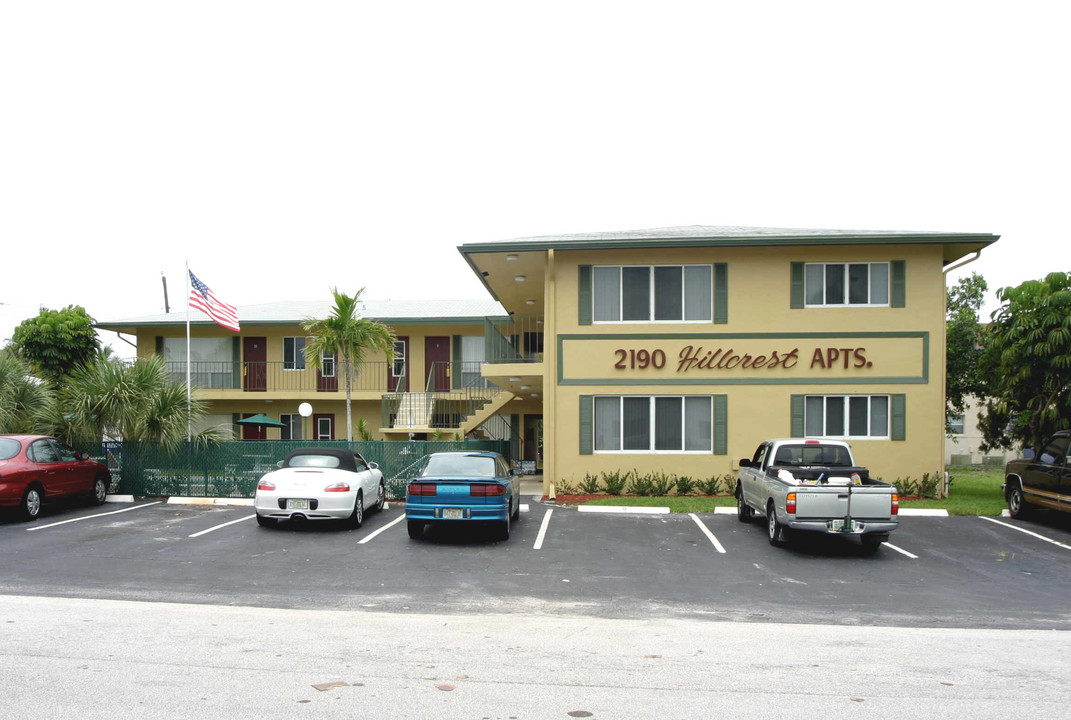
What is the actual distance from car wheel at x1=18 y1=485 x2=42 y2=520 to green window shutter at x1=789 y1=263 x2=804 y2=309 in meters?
16.9

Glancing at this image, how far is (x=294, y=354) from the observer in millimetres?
31516

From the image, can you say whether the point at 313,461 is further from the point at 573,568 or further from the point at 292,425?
the point at 292,425

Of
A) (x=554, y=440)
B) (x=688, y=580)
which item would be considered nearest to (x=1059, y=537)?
(x=688, y=580)

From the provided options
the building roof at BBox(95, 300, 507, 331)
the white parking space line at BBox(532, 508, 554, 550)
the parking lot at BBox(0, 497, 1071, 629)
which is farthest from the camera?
the building roof at BBox(95, 300, 507, 331)

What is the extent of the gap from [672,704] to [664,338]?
1355 centimetres

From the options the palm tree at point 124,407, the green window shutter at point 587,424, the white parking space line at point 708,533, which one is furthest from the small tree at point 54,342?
the white parking space line at point 708,533

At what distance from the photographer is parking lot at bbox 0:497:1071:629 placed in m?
9.21

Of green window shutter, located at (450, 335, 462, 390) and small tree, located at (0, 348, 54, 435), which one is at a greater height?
green window shutter, located at (450, 335, 462, 390)

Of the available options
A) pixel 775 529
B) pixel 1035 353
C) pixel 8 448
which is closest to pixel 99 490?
pixel 8 448

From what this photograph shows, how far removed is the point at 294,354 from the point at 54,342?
27.7 ft

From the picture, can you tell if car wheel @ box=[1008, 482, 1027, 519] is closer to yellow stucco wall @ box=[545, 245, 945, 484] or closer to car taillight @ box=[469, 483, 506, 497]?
yellow stucco wall @ box=[545, 245, 945, 484]

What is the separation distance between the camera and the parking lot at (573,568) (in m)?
9.21

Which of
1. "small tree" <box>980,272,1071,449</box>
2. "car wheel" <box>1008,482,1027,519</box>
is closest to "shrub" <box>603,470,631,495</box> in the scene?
"car wheel" <box>1008,482,1027,519</box>

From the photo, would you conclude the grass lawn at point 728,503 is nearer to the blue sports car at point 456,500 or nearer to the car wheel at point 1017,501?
the car wheel at point 1017,501
